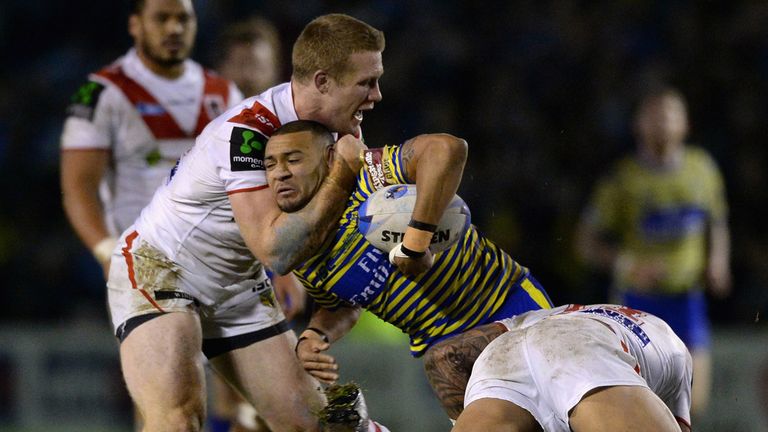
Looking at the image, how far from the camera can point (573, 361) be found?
3.70m

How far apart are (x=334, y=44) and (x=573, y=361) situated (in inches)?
58.3

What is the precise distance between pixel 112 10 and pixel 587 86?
453 cm

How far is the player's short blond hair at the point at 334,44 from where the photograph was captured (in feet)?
14.4

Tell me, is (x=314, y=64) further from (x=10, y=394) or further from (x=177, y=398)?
(x=10, y=394)

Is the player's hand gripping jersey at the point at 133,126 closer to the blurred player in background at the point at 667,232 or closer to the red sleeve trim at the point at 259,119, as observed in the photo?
the red sleeve trim at the point at 259,119

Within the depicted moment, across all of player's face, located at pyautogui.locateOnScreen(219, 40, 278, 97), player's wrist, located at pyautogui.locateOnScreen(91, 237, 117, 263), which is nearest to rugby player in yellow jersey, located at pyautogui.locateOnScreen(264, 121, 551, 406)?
player's wrist, located at pyautogui.locateOnScreen(91, 237, 117, 263)

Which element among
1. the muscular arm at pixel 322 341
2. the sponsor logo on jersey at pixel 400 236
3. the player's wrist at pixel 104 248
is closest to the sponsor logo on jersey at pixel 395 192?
the sponsor logo on jersey at pixel 400 236

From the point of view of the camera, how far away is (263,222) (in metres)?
4.28

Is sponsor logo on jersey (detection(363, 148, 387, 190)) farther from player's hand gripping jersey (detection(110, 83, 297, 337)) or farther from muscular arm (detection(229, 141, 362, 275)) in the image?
player's hand gripping jersey (detection(110, 83, 297, 337))

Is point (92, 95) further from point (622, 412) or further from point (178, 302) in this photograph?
point (622, 412)

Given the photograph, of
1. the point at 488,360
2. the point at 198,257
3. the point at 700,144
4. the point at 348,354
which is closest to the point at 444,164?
the point at 488,360

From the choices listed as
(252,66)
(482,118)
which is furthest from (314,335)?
(482,118)

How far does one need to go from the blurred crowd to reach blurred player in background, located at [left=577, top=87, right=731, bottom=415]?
1461 millimetres

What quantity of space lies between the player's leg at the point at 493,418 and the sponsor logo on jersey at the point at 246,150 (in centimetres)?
120
